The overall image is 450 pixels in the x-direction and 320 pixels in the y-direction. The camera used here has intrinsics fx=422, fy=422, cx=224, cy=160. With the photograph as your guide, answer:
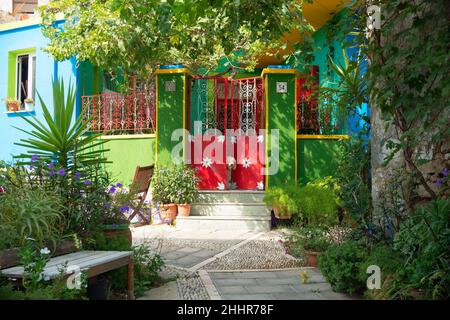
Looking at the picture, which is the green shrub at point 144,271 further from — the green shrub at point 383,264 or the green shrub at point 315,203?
the green shrub at point 315,203

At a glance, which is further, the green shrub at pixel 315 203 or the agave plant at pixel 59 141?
the green shrub at pixel 315 203

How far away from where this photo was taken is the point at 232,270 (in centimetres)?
439

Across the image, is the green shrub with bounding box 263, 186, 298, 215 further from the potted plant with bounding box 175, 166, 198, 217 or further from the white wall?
the white wall

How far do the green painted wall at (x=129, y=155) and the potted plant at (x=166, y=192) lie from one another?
0.71 metres

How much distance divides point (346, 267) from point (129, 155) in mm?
5788

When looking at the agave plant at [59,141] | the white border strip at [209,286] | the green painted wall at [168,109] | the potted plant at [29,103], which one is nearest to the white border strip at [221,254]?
the white border strip at [209,286]

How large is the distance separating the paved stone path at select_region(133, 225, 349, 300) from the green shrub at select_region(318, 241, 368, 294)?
101mm

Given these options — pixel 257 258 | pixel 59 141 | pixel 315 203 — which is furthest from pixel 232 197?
pixel 59 141

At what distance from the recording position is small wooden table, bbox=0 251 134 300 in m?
2.66

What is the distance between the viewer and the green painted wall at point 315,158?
7879 millimetres

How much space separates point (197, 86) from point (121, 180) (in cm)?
246

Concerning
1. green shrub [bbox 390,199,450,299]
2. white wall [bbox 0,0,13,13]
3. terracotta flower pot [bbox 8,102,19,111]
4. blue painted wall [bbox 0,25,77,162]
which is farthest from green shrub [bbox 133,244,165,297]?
white wall [bbox 0,0,13,13]

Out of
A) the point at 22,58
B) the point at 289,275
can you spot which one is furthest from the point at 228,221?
the point at 22,58
